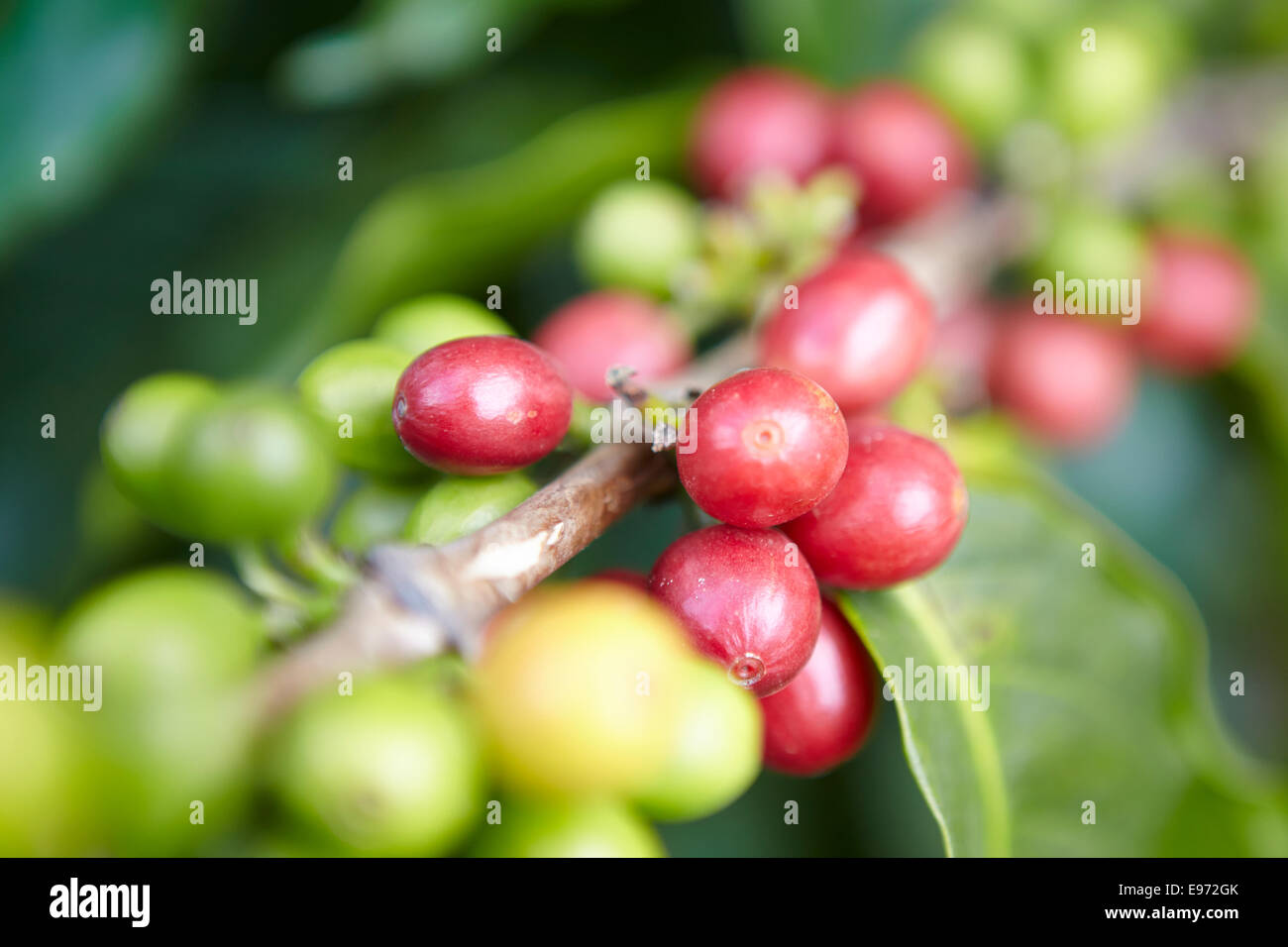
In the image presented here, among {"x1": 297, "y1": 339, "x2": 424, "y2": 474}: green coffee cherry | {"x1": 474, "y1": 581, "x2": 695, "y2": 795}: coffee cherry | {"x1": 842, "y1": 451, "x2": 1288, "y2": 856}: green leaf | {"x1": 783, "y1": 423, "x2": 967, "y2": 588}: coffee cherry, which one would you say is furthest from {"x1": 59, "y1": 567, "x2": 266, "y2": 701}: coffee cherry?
{"x1": 842, "y1": 451, "x2": 1288, "y2": 856}: green leaf

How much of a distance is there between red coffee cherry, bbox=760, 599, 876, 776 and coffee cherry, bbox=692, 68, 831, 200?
2.87 ft

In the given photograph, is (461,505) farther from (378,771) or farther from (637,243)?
(637,243)

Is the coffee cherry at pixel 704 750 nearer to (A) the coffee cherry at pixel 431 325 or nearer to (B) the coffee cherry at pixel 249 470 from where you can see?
(B) the coffee cherry at pixel 249 470

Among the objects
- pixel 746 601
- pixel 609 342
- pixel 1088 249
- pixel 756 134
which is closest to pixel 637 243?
pixel 609 342

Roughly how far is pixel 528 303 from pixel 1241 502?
1.60 m

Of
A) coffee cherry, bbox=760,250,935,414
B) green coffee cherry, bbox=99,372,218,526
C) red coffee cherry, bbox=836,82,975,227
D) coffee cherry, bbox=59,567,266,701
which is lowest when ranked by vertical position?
coffee cherry, bbox=59,567,266,701

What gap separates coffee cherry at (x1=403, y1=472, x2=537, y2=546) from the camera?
91 cm

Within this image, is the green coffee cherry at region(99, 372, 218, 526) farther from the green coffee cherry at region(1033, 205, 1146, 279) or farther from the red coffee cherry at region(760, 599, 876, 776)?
the green coffee cherry at region(1033, 205, 1146, 279)

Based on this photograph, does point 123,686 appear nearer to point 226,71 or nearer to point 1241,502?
point 226,71

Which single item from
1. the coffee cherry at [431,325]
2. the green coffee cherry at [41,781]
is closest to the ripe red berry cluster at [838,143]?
the coffee cherry at [431,325]

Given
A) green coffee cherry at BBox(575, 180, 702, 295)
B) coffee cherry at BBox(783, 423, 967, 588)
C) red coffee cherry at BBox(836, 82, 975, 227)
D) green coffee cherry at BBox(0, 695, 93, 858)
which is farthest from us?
red coffee cherry at BBox(836, 82, 975, 227)

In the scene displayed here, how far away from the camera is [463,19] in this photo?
167 centimetres

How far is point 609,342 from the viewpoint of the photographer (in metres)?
1.32
